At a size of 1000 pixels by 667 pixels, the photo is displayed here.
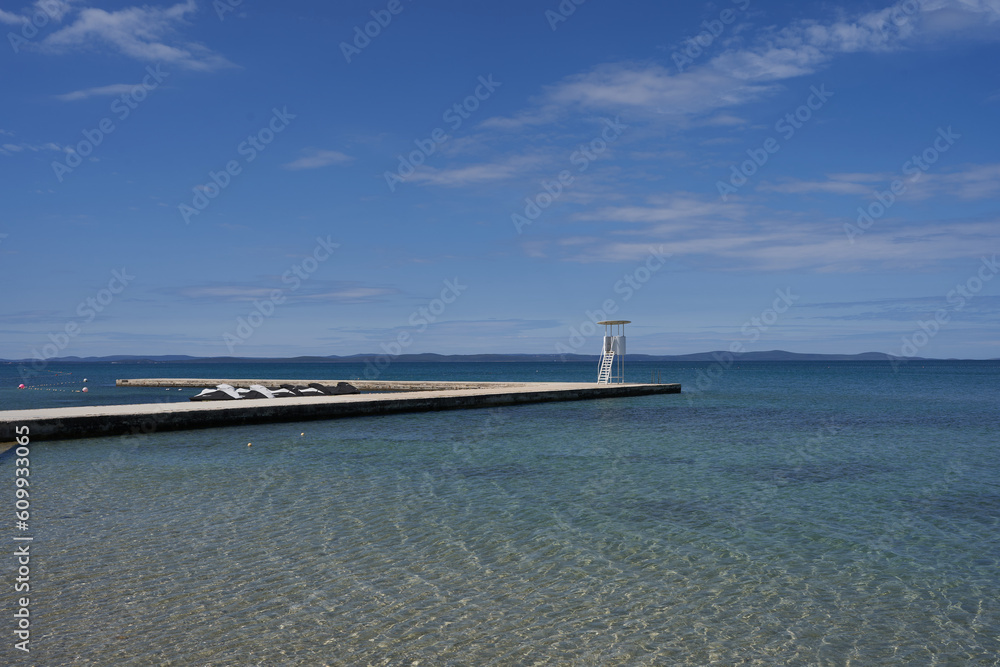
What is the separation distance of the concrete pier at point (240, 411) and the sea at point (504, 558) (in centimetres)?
257

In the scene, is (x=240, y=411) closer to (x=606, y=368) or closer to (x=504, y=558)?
(x=504, y=558)

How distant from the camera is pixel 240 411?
79.2 ft

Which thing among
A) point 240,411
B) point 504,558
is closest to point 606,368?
point 240,411

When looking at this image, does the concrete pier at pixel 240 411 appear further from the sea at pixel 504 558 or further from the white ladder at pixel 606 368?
the white ladder at pixel 606 368

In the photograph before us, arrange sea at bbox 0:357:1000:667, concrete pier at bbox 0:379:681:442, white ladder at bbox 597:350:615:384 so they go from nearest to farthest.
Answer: sea at bbox 0:357:1000:667 → concrete pier at bbox 0:379:681:442 → white ladder at bbox 597:350:615:384

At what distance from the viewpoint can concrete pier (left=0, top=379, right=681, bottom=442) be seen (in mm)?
20047

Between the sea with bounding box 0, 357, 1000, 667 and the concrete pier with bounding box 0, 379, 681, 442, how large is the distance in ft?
8.44

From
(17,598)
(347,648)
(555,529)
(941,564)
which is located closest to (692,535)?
(555,529)

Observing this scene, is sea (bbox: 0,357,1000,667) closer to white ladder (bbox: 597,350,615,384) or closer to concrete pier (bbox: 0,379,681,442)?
concrete pier (bbox: 0,379,681,442)

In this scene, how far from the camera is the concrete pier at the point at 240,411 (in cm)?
2005

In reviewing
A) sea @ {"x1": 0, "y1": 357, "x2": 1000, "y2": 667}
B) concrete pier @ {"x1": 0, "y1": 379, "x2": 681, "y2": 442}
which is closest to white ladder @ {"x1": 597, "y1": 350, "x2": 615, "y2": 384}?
concrete pier @ {"x1": 0, "y1": 379, "x2": 681, "y2": 442}

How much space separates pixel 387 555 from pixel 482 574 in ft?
Result: 4.32

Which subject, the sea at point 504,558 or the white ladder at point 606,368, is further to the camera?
the white ladder at point 606,368

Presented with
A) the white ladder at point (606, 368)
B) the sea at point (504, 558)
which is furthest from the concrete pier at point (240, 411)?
the white ladder at point (606, 368)
